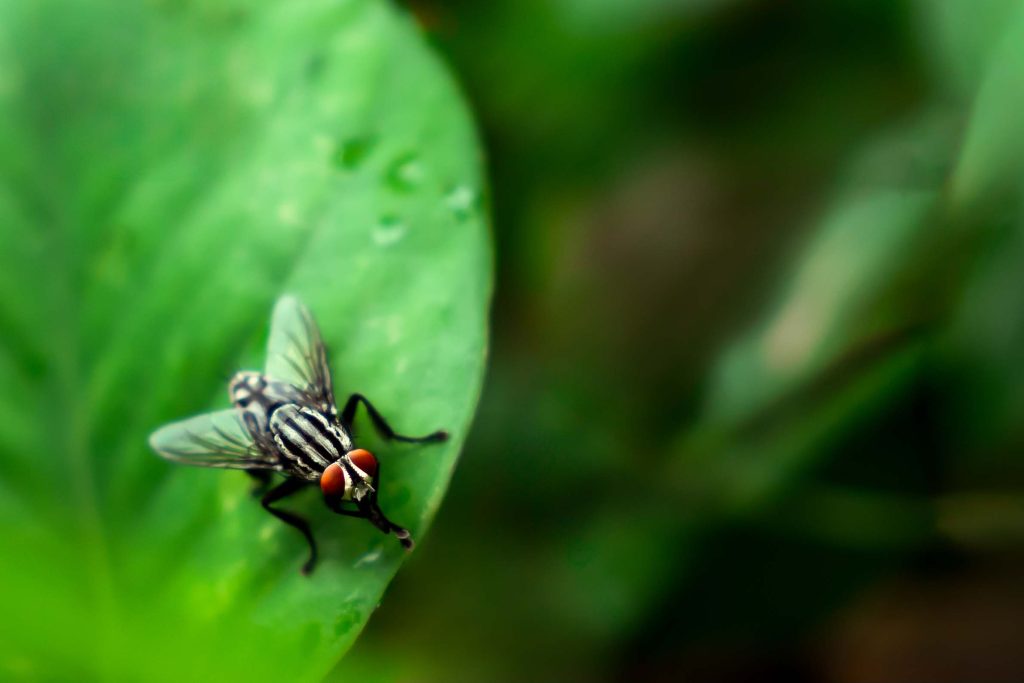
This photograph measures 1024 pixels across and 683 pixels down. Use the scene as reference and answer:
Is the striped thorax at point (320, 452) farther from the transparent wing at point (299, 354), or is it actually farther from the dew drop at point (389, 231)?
the dew drop at point (389, 231)

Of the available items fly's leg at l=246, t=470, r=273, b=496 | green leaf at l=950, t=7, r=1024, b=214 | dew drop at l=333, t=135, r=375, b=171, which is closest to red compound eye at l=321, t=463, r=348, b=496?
fly's leg at l=246, t=470, r=273, b=496

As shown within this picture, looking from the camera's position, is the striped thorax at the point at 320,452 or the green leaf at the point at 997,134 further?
the green leaf at the point at 997,134

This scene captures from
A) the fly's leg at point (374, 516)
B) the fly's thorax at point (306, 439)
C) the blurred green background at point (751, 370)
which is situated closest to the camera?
the fly's leg at point (374, 516)

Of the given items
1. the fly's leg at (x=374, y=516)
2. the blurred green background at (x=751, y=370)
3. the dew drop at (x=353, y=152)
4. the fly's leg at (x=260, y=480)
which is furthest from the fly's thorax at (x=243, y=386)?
the blurred green background at (x=751, y=370)

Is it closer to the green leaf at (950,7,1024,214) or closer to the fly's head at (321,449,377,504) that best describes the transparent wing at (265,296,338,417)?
the fly's head at (321,449,377,504)

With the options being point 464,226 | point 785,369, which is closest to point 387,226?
point 464,226

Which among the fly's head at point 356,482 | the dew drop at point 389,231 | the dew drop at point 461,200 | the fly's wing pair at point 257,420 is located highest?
the dew drop at point 461,200
